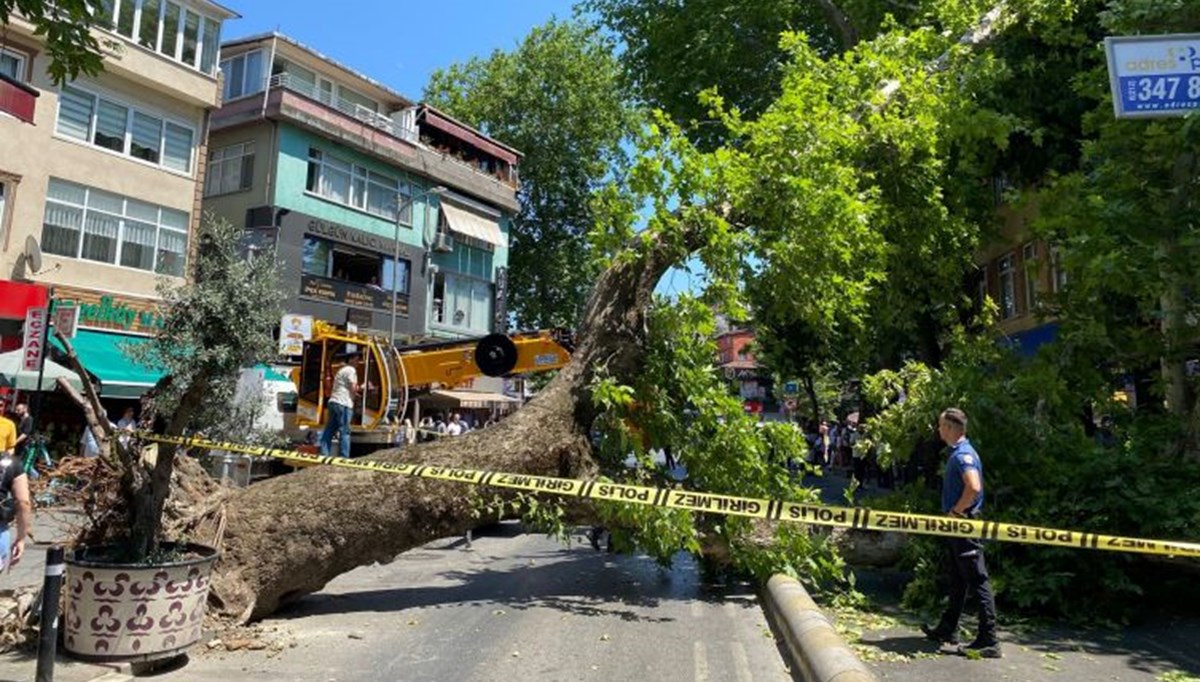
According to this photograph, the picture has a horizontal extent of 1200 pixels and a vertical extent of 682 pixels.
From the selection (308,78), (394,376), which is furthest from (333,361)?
(308,78)

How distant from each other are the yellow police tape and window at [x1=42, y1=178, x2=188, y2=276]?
15.0 metres

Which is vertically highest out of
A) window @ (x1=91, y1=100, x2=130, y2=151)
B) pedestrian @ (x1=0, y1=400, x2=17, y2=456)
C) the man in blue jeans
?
window @ (x1=91, y1=100, x2=130, y2=151)

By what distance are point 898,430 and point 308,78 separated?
1080 inches

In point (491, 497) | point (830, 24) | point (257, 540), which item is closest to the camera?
point (257, 540)

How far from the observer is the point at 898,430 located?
8.69 metres

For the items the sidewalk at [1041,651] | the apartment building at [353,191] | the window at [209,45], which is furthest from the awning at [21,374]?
the sidewalk at [1041,651]

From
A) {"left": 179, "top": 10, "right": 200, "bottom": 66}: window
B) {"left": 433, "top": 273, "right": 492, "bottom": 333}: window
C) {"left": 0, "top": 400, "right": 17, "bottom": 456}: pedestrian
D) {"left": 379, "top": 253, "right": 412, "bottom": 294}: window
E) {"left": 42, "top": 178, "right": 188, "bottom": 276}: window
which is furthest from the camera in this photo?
{"left": 433, "top": 273, "right": 492, "bottom": 333}: window

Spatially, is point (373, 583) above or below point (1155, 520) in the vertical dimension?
below

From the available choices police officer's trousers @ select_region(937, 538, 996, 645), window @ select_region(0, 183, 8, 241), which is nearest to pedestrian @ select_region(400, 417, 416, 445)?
police officer's trousers @ select_region(937, 538, 996, 645)

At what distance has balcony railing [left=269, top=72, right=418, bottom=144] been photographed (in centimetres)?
2847

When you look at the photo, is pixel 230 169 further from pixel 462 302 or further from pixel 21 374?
pixel 21 374

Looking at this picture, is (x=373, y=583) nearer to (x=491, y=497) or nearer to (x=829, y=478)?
(x=491, y=497)

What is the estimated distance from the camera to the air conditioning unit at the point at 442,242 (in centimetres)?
3434

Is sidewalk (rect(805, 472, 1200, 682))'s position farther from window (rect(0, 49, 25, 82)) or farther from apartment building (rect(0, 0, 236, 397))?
window (rect(0, 49, 25, 82))
